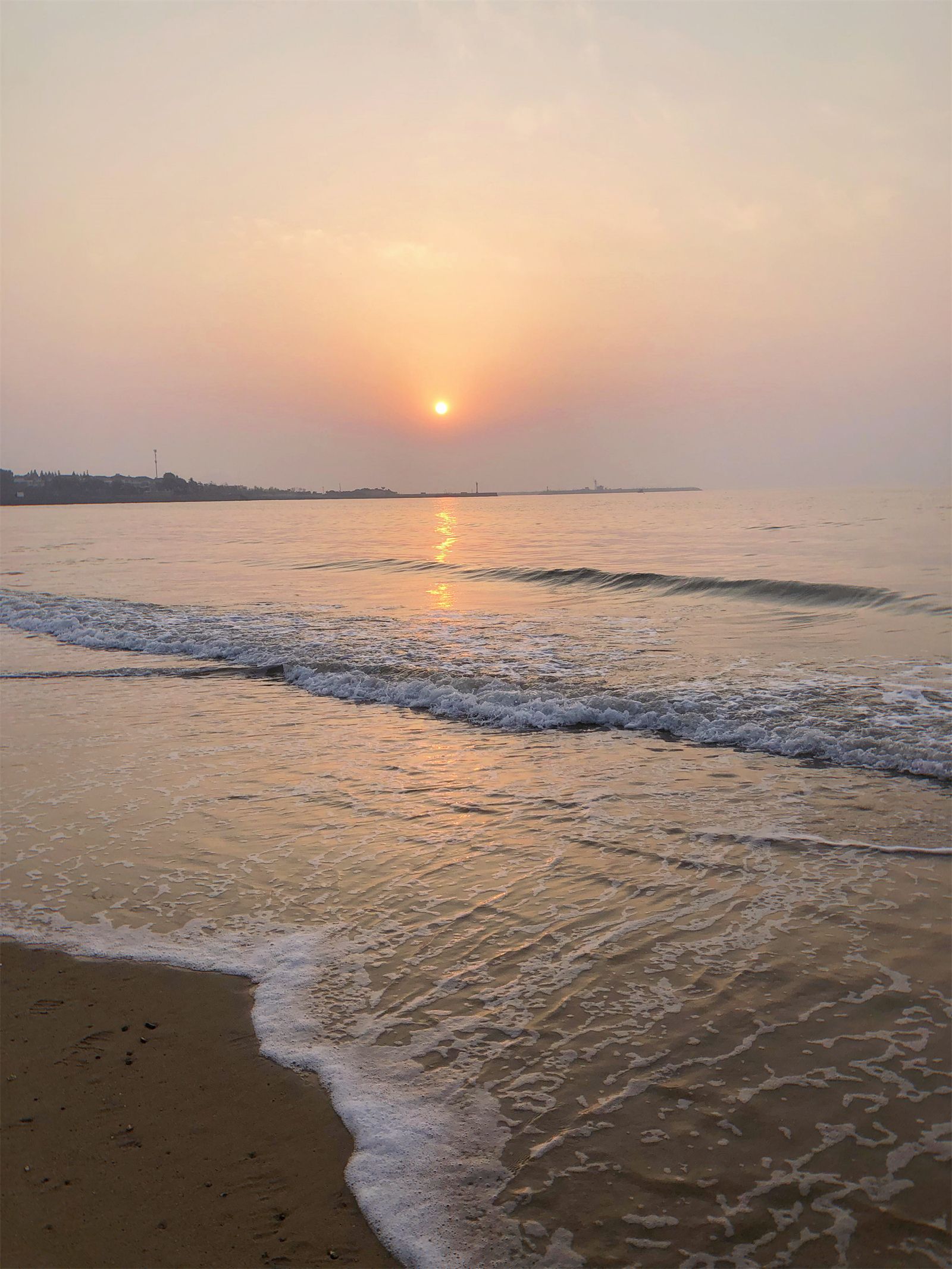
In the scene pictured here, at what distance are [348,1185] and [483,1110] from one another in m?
0.63

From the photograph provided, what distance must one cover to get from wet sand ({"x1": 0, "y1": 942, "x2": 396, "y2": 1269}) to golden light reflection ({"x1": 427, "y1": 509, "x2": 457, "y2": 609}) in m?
17.0

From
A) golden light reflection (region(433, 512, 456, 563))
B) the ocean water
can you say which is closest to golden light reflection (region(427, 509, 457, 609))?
golden light reflection (region(433, 512, 456, 563))

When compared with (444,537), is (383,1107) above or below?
below

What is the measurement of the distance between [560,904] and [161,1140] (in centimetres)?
269

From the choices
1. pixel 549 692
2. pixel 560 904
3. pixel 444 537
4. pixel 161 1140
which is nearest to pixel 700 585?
pixel 549 692

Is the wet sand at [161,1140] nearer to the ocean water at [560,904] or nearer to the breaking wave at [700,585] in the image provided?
the ocean water at [560,904]

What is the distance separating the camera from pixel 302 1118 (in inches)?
137

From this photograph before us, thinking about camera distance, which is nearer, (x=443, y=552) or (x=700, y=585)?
(x=700, y=585)

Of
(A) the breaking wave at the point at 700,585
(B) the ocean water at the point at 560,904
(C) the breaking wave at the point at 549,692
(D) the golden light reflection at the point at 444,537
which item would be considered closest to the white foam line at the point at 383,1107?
(B) the ocean water at the point at 560,904

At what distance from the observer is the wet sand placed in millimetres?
2879

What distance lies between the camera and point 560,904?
17.4 ft

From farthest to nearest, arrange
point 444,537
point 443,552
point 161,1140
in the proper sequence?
point 444,537, point 443,552, point 161,1140

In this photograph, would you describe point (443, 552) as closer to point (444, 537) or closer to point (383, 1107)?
point (444, 537)

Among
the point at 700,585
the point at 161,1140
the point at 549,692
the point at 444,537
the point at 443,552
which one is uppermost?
the point at 444,537
